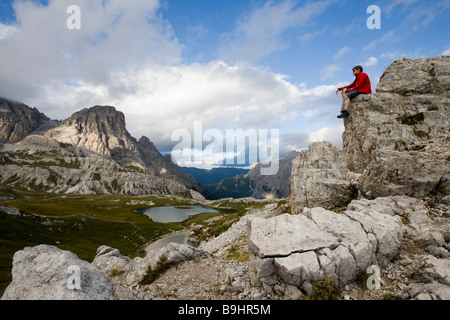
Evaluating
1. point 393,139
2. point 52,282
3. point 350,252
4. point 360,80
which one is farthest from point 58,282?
point 360,80

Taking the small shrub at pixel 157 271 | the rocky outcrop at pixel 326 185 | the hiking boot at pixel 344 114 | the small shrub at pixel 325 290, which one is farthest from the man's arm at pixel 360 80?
the small shrub at pixel 157 271

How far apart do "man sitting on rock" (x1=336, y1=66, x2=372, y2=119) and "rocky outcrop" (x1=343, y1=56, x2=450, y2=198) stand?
1201 mm

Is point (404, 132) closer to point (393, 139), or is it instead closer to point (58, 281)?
point (393, 139)

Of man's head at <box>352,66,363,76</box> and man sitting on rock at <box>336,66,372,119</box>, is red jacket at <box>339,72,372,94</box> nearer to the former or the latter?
man sitting on rock at <box>336,66,372,119</box>

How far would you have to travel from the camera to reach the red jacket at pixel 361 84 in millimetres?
21062

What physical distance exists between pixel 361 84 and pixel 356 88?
638 mm

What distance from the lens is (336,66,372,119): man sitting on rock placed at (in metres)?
20.9

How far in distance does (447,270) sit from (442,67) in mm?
25650

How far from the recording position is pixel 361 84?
842 inches

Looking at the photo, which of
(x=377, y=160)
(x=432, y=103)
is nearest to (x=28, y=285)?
(x=377, y=160)

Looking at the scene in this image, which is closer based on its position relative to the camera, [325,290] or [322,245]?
[325,290]

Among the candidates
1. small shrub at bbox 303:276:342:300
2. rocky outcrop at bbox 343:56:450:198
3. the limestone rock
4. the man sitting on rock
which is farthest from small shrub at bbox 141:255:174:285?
the man sitting on rock
